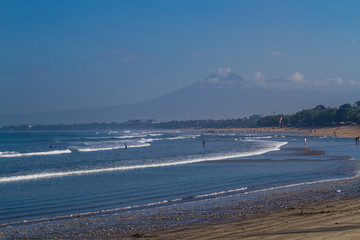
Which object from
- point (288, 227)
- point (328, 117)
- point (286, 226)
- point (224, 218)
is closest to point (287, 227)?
point (288, 227)

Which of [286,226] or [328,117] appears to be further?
[328,117]

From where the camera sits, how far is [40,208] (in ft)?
46.2

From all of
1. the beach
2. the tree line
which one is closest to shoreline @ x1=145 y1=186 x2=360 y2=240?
the beach

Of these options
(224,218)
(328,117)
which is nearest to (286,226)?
(224,218)

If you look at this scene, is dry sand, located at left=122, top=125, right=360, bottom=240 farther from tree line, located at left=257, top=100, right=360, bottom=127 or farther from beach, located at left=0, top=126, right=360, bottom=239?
tree line, located at left=257, top=100, right=360, bottom=127

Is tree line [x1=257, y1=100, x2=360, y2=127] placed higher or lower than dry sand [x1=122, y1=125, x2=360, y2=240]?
higher

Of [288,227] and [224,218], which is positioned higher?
[288,227]

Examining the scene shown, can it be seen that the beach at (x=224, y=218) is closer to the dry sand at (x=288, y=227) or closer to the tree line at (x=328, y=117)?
the dry sand at (x=288, y=227)

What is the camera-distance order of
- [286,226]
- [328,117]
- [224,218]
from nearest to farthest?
[286,226], [224,218], [328,117]

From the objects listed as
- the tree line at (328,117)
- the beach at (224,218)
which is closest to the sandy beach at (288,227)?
the beach at (224,218)

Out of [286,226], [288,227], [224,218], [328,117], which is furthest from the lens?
[328,117]

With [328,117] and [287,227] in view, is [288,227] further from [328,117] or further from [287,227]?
[328,117]

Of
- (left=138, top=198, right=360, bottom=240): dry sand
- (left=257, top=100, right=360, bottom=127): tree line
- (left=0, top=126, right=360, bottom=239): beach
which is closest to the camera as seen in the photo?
(left=138, top=198, right=360, bottom=240): dry sand

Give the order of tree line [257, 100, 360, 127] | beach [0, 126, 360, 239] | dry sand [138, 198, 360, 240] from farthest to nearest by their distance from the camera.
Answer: tree line [257, 100, 360, 127], beach [0, 126, 360, 239], dry sand [138, 198, 360, 240]
